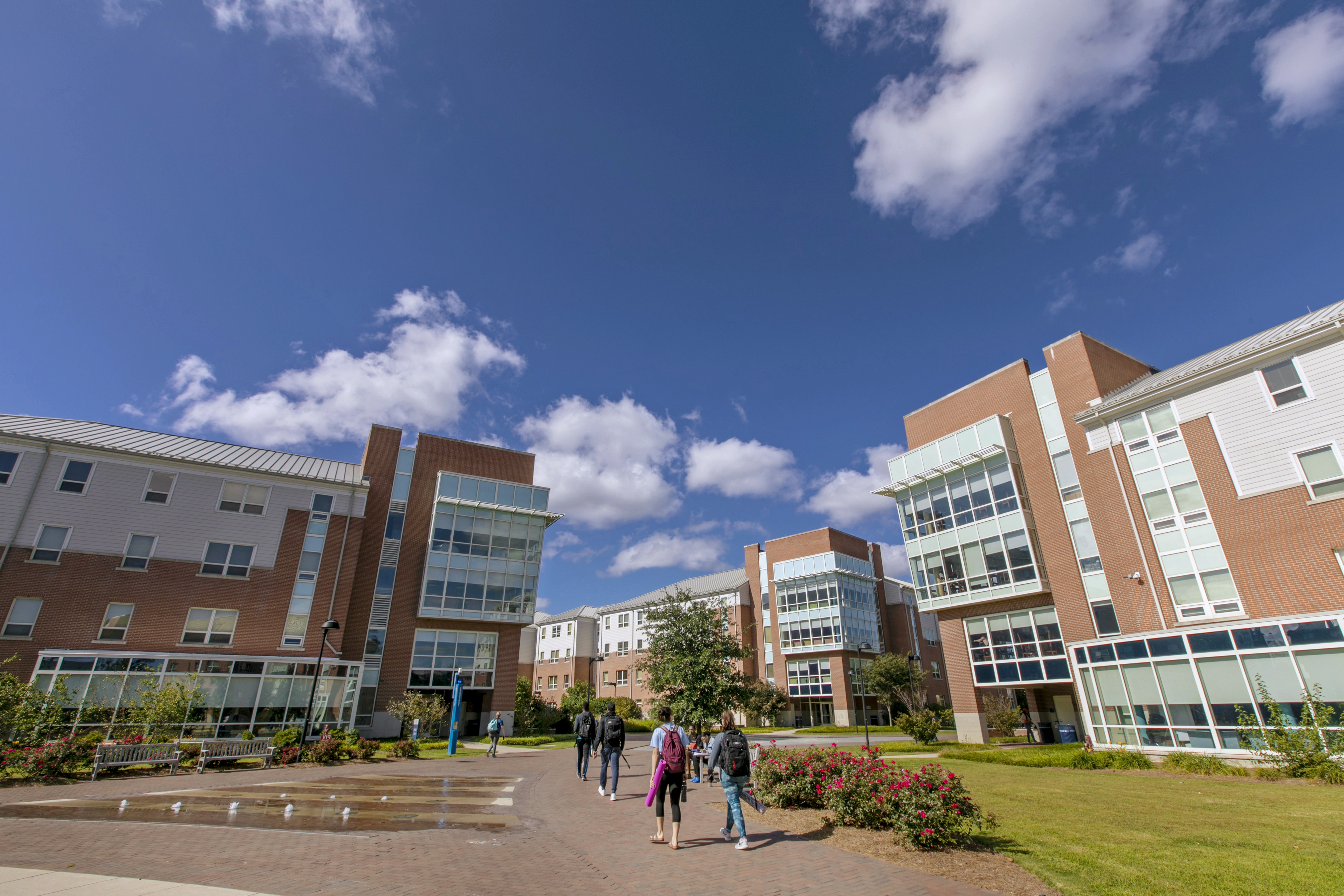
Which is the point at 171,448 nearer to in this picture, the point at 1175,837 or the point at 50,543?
the point at 50,543

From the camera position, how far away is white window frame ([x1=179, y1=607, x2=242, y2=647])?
27984 mm

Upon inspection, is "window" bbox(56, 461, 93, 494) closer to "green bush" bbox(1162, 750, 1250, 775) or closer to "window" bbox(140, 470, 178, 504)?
"window" bbox(140, 470, 178, 504)

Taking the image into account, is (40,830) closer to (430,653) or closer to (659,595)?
(430,653)

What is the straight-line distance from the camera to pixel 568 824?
10930mm

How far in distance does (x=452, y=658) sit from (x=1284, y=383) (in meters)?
40.7

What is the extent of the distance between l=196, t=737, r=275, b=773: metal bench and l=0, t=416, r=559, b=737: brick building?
20.8ft

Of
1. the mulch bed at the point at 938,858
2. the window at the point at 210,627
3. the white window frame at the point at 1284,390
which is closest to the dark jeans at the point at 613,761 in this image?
the mulch bed at the point at 938,858

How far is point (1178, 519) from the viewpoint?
72.7 feet

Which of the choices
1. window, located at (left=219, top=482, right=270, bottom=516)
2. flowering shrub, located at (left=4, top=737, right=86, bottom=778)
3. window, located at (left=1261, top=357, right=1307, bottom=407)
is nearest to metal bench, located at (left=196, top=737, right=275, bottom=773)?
flowering shrub, located at (left=4, top=737, right=86, bottom=778)

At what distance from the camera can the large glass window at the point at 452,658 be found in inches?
1423

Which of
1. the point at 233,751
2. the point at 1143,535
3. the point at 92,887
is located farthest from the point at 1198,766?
the point at 233,751

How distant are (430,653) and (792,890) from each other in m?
34.6

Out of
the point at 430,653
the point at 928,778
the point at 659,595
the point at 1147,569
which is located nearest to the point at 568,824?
the point at 928,778

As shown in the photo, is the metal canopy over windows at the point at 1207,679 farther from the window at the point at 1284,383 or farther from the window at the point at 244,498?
the window at the point at 244,498
